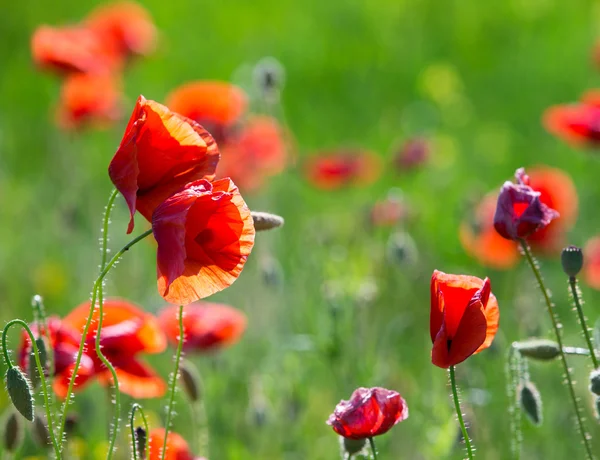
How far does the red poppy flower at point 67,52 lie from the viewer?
164 inches

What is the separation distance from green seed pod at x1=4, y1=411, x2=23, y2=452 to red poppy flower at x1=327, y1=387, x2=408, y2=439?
0.71 meters

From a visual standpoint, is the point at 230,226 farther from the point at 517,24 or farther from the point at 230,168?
the point at 517,24

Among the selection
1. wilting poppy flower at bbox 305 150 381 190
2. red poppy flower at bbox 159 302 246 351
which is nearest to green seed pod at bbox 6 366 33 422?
red poppy flower at bbox 159 302 246 351

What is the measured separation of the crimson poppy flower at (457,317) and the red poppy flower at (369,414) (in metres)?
0.12

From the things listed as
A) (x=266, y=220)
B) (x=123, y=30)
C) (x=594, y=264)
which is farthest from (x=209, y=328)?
(x=123, y=30)

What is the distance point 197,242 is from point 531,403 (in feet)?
2.30

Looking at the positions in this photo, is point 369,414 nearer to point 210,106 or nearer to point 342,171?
point 210,106

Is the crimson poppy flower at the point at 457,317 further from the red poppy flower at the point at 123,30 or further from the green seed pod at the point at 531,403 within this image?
the red poppy flower at the point at 123,30

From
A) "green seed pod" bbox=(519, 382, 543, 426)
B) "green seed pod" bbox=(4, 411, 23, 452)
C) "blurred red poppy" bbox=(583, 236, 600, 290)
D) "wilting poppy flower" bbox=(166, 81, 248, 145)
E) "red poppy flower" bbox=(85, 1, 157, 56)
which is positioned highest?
"red poppy flower" bbox=(85, 1, 157, 56)

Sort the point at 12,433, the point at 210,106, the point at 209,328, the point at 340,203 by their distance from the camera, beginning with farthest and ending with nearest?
the point at 340,203
the point at 210,106
the point at 209,328
the point at 12,433

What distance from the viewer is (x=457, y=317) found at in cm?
165

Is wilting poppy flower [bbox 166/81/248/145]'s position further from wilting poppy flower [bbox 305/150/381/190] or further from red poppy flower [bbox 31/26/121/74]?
wilting poppy flower [bbox 305/150/381/190]

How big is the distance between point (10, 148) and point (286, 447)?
12.1ft

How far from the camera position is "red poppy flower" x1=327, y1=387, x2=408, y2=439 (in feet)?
5.43
